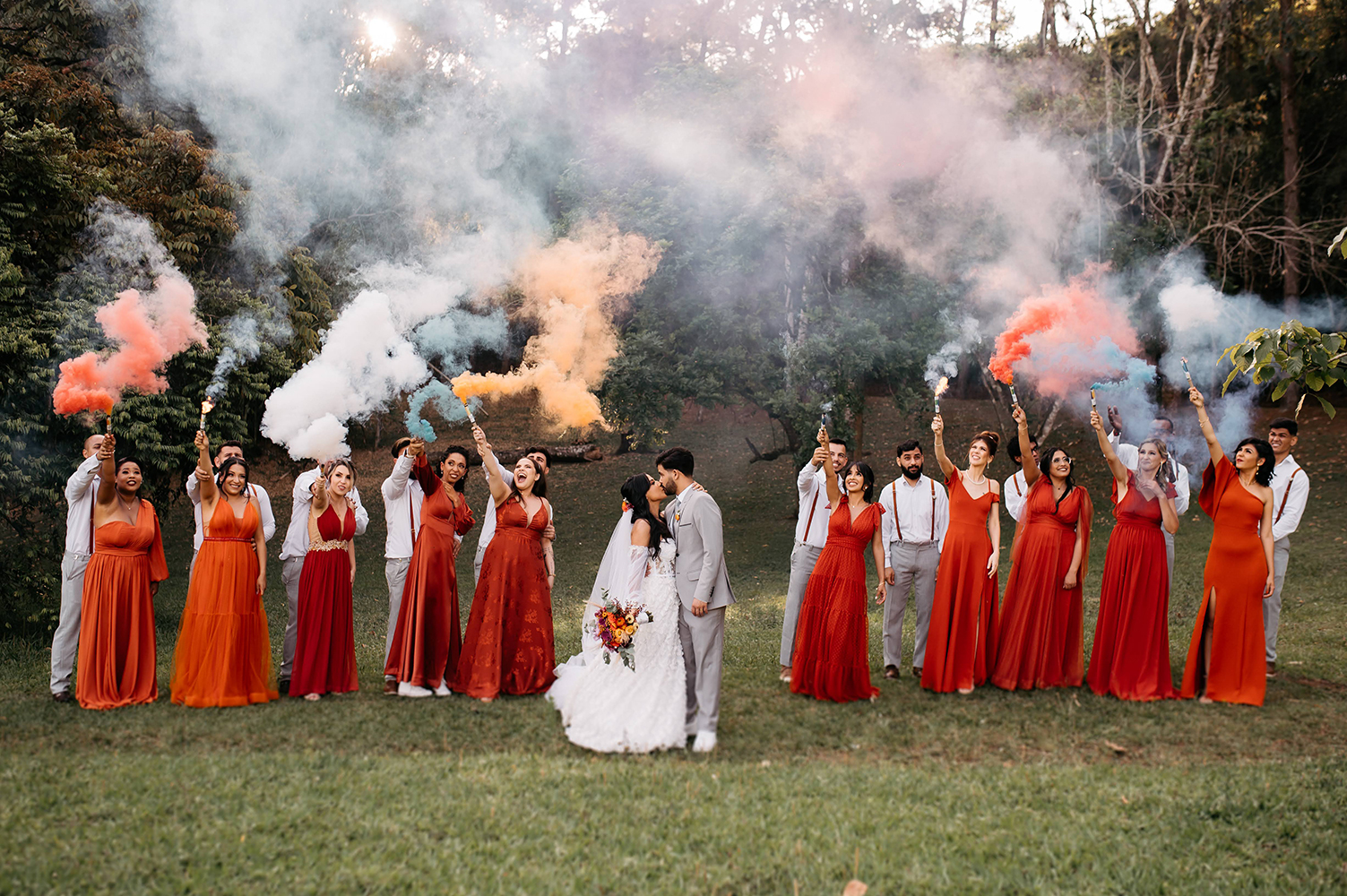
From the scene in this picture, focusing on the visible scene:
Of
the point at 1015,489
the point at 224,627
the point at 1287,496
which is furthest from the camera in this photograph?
the point at 1015,489

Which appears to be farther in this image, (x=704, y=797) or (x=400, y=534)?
(x=400, y=534)

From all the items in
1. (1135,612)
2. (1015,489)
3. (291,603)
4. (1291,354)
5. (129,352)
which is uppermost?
(1291,354)

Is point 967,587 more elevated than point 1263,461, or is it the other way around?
point 1263,461

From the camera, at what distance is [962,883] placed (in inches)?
183

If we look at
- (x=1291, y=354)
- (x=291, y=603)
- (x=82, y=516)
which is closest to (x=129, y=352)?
(x=82, y=516)

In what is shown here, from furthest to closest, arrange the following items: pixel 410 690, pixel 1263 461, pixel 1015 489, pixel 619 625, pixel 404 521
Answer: pixel 1015 489 < pixel 404 521 < pixel 410 690 < pixel 1263 461 < pixel 619 625

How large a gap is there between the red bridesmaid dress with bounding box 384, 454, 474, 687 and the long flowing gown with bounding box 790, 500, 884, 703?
10.0ft

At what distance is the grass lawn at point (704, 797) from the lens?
4.69 m

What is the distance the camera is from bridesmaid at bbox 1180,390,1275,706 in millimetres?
7746

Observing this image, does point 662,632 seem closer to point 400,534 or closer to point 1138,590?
point 400,534

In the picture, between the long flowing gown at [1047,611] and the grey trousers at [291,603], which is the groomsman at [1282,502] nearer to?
the long flowing gown at [1047,611]

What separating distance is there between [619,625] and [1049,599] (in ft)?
13.2

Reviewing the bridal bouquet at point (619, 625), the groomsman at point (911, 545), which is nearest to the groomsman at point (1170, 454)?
the groomsman at point (911, 545)

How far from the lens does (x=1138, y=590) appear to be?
8.13m
